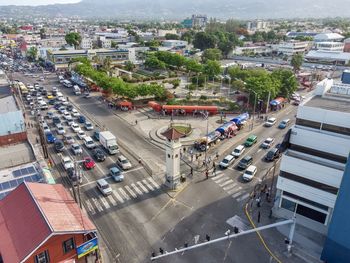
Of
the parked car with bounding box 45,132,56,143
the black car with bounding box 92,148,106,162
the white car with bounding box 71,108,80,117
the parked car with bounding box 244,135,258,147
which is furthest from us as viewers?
the white car with bounding box 71,108,80,117

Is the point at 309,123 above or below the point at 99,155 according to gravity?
above

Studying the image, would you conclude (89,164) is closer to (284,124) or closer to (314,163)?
(314,163)

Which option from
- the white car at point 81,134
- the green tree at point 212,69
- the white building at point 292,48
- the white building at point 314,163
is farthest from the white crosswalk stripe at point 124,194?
the white building at point 292,48

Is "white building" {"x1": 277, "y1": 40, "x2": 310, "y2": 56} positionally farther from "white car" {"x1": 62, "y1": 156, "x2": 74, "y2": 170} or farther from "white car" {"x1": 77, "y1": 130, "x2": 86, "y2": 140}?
"white car" {"x1": 62, "y1": 156, "x2": 74, "y2": 170}

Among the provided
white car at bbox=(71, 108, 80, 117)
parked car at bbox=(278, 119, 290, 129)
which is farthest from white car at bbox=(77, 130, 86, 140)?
parked car at bbox=(278, 119, 290, 129)

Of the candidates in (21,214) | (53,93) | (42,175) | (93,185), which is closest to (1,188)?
(42,175)

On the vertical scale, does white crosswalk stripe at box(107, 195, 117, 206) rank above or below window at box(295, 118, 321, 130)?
below

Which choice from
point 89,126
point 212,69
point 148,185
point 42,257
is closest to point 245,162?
point 148,185
